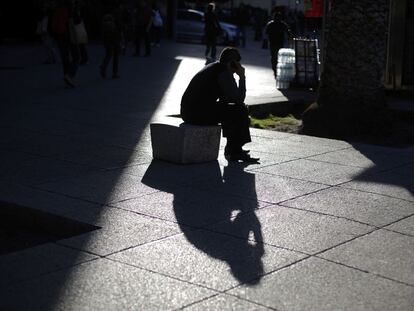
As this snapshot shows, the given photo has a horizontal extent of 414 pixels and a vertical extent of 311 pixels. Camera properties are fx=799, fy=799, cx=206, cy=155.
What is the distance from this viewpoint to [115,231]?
6.23 metres

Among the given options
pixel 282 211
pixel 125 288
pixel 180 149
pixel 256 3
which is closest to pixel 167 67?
pixel 180 149

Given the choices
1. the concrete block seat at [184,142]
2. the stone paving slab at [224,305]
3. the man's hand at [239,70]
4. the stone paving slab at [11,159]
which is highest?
the man's hand at [239,70]

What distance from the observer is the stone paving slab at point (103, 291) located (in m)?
4.72

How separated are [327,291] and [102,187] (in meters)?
3.25

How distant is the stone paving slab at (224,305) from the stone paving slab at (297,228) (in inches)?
46.1

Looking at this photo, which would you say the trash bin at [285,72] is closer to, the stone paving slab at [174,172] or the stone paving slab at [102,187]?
the stone paving slab at [174,172]

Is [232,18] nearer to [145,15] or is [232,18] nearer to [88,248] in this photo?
[145,15]

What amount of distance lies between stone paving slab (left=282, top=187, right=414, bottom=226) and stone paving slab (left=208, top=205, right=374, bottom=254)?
189 millimetres

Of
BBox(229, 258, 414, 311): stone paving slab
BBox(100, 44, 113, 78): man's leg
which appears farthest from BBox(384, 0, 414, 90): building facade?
BBox(229, 258, 414, 311): stone paving slab

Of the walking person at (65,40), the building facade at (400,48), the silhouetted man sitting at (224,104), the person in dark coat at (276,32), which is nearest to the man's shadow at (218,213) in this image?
the silhouetted man sitting at (224,104)

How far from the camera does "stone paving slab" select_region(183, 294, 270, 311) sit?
15.4ft

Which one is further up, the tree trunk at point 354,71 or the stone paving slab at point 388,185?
the tree trunk at point 354,71

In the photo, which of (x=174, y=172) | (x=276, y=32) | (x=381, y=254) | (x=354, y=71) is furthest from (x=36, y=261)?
(x=276, y=32)

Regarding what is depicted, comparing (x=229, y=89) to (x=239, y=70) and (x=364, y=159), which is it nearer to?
(x=239, y=70)
